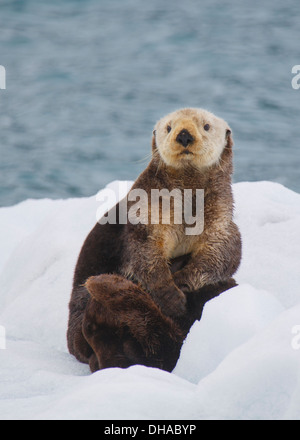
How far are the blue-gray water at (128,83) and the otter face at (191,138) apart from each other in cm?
799

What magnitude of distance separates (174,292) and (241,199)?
2.55 metres

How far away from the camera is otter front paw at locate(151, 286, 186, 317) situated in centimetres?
351

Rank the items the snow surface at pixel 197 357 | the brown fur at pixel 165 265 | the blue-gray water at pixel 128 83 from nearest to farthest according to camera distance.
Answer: the snow surface at pixel 197 357
the brown fur at pixel 165 265
the blue-gray water at pixel 128 83

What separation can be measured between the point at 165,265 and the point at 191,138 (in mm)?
644

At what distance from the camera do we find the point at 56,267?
18.1 feet

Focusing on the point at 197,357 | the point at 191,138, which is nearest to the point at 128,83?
the point at 191,138

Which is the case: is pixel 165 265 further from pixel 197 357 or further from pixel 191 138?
pixel 191 138

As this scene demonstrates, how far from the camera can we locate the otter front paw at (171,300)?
351 cm

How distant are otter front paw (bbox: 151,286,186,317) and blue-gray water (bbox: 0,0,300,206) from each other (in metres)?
8.27

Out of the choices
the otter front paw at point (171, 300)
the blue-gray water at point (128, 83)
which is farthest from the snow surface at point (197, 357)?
the blue-gray water at point (128, 83)

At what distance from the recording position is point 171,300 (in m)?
3.51

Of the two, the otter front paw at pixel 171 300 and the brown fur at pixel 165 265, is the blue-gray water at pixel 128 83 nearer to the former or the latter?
the brown fur at pixel 165 265

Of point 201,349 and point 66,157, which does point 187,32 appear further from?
point 201,349
